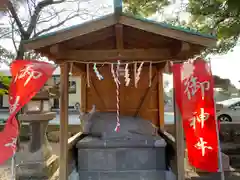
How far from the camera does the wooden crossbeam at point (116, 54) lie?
192 inches

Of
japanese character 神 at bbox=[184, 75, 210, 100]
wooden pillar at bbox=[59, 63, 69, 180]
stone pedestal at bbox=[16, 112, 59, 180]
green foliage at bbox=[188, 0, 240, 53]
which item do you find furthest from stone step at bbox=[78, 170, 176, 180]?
green foliage at bbox=[188, 0, 240, 53]

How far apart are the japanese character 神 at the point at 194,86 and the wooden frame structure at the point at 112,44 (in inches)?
27.0

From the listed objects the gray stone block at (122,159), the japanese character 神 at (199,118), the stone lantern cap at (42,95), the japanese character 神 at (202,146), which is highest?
the stone lantern cap at (42,95)

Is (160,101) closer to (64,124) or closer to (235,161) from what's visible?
(64,124)

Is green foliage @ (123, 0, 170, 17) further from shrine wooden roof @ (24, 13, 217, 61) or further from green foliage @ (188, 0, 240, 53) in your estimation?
shrine wooden roof @ (24, 13, 217, 61)

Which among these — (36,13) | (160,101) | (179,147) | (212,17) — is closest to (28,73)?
(179,147)

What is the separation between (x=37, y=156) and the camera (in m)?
6.29

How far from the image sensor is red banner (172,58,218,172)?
387cm

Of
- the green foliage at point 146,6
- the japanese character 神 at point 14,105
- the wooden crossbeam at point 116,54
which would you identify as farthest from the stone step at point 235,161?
the japanese character 神 at point 14,105

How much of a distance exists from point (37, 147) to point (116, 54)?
3477 mm

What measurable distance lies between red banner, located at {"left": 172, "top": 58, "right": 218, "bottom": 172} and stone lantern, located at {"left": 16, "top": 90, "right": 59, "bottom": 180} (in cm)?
334

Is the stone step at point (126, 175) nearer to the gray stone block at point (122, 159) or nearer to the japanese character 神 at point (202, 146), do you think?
the gray stone block at point (122, 159)

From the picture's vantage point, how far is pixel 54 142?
39.3 feet

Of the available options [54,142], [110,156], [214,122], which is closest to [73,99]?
[54,142]
